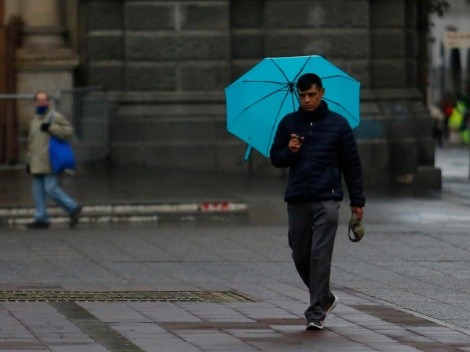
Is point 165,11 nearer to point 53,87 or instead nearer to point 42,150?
point 53,87

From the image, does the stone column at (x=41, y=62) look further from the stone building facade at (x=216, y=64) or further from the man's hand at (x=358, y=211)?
the man's hand at (x=358, y=211)

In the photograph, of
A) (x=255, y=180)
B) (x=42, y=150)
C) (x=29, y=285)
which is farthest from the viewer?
(x=255, y=180)

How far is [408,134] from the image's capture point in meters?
24.8

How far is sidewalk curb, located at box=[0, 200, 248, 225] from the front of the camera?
18703 millimetres

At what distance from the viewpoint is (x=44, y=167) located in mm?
18578

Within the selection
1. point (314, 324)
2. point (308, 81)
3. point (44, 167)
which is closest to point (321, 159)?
point (308, 81)

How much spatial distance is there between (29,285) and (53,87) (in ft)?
39.7

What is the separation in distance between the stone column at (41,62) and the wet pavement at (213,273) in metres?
1.97

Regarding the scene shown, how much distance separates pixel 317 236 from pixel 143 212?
8.43 meters

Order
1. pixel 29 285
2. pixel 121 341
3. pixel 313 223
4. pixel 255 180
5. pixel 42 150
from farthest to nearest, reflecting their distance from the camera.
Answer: pixel 255 180 → pixel 42 150 → pixel 29 285 → pixel 313 223 → pixel 121 341

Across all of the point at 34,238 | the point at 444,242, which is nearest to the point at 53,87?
the point at 34,238

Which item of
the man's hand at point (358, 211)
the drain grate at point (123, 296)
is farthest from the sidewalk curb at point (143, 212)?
the man's hand at point (358, 211)

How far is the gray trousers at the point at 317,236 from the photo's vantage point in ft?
34.7

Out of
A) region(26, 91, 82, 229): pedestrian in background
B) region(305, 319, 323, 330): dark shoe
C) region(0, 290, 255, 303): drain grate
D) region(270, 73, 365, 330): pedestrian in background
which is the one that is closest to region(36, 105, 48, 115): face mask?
region(26, 91, 82, 229): pedestrian in background
